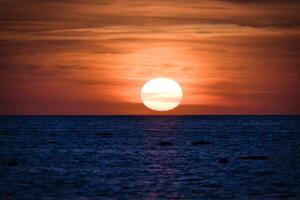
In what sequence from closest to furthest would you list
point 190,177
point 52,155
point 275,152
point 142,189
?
point 142,189
point 190,177
point 52,155
point 275,152

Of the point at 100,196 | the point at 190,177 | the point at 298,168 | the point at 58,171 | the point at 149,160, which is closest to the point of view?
the point at 100,196

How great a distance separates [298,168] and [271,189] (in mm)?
22030

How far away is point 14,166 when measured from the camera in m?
85.1

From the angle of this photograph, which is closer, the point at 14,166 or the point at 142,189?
the point at 142,189

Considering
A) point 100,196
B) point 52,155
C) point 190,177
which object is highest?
point 52,155

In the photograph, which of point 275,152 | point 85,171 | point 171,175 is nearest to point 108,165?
point 85,171

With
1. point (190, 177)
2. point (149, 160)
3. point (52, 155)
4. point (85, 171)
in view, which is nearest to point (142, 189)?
point (190, 177)

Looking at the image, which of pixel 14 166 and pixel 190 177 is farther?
pixel 14 166

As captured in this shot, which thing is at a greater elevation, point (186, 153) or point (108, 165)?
point (186, 153)

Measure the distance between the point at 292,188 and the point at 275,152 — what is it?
51491 millimetres

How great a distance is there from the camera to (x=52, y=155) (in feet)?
347

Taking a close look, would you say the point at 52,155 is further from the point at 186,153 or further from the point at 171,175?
the point at 171,175

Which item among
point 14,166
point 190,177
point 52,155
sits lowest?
point 190,177

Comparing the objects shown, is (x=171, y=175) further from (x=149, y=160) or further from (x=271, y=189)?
(x=149, y=160)
